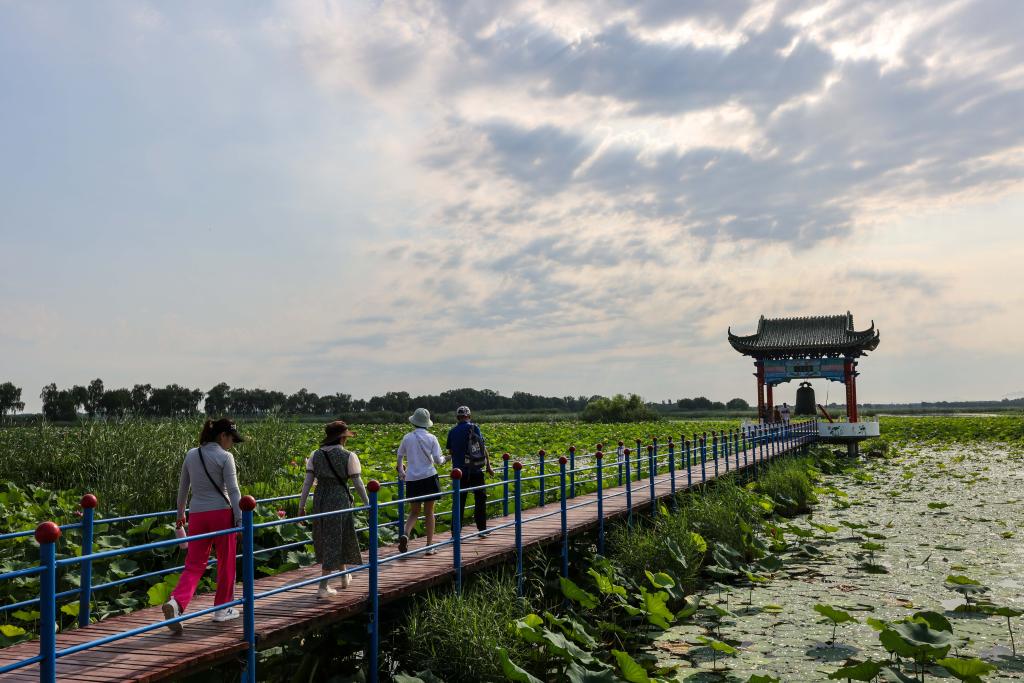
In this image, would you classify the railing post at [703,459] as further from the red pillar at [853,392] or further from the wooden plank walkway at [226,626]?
the red pillar at [853,392]

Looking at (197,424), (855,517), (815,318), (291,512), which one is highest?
(815,318)

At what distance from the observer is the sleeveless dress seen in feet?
20.3

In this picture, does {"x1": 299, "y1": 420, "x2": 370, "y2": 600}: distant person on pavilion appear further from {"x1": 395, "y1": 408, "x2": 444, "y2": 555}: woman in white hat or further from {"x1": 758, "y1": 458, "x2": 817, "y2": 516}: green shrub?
{"x1": 758, "y1": 458, "x2": 817, "y2": 516}: green shrub

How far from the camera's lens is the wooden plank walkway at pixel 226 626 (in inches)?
174

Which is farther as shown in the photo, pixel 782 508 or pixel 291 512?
pixel 782 508

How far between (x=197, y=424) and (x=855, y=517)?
1224 cm

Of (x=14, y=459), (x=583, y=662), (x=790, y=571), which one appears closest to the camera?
(x=583, y=662)

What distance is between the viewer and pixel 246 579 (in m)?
4.90

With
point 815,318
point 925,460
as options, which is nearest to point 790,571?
point 925,460

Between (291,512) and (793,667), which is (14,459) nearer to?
(291,512)

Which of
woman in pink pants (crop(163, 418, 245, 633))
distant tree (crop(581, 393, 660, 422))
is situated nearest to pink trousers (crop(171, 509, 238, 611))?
woman in pink pants (crop(163, 418, 245, 633))

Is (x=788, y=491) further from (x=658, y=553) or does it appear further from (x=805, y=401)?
(x=805, y=401)

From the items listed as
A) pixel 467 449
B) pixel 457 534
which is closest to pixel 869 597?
pixel 467 449

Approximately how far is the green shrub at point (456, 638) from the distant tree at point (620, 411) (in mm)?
51889
